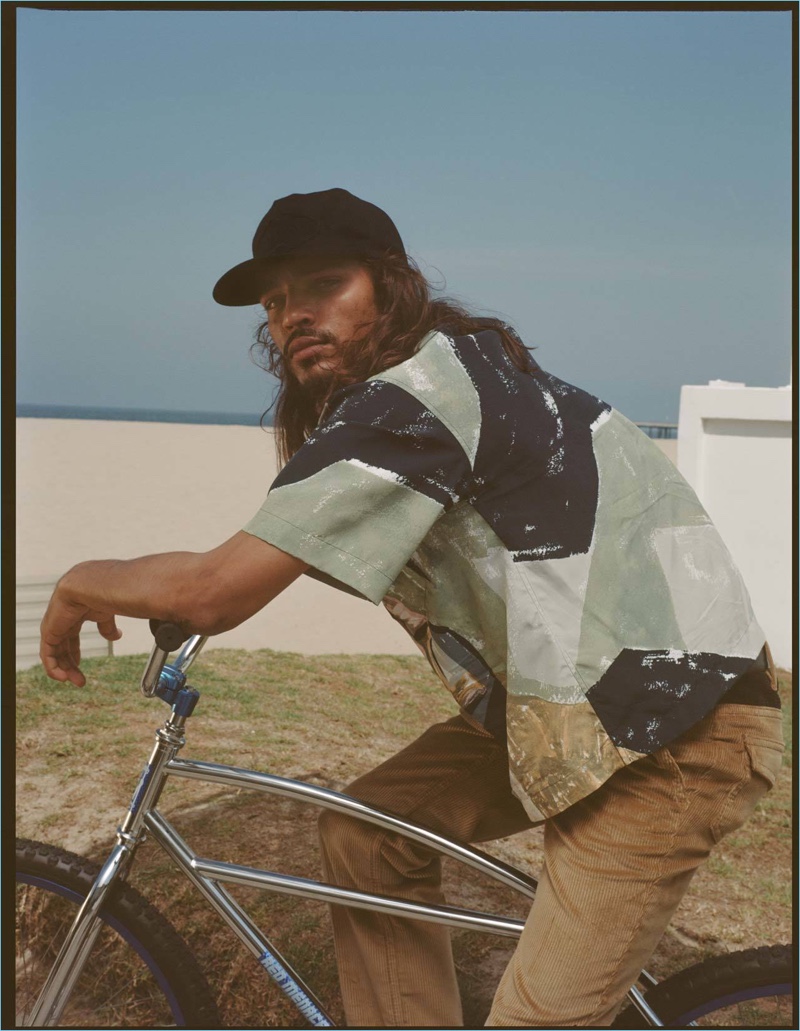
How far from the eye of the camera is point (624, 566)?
1.62 m

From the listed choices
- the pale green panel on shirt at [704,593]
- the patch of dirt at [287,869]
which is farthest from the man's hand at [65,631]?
the patch of dirt at [287,869]

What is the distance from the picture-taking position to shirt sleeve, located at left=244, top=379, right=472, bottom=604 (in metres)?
1.48

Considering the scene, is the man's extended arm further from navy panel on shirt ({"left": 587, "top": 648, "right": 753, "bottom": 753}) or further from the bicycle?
navy panel on shirt ({"left": 587, "top": 648, "right": 753, "bottom": 753})

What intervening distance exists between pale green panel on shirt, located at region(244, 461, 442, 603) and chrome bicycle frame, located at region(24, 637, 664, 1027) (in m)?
0.54

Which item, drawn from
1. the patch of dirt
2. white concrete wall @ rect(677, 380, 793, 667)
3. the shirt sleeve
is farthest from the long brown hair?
white concrete wall @ rect(677, 380, 793, 667)

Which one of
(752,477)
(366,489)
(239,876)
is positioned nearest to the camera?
(366,489)

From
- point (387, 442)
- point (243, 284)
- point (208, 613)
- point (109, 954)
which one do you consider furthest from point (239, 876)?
point (243, 284)

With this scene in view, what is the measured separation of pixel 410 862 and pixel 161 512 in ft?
54.2

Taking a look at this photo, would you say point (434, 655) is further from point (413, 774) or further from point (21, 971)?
point (21, 971)

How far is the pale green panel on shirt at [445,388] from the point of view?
59.2 inches

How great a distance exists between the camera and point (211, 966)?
281 centimetres

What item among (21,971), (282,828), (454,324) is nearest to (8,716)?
(454,324)

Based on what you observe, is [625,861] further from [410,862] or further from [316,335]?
[316,335]

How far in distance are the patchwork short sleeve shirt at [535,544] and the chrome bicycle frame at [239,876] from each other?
1.32ft
